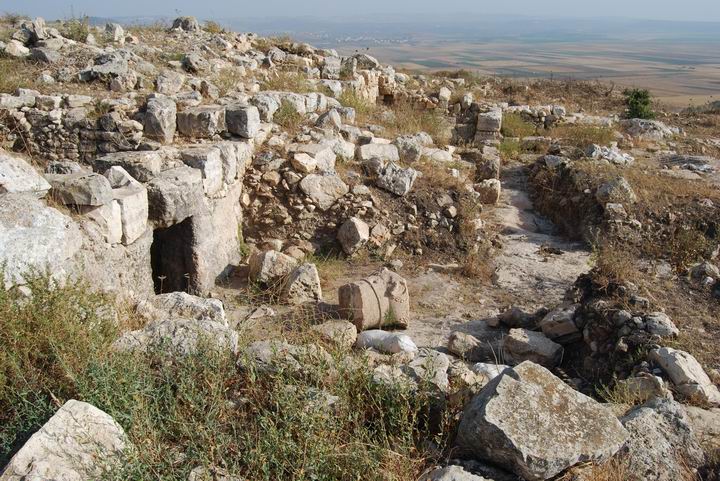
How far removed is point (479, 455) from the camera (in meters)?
2.97

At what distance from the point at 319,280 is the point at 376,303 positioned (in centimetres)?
107

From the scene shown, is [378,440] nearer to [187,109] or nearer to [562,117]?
[187,109]

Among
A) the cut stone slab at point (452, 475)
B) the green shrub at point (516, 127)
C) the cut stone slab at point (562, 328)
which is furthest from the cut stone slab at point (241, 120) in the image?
the green shrub at point (516, 127)

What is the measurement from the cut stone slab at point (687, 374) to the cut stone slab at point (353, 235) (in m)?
3.81

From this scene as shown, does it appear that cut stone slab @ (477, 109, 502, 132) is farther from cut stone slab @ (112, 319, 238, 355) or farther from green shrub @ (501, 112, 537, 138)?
cut stone slab @ (112, 319, 238, 355)

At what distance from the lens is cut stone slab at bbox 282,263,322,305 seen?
6172 mm

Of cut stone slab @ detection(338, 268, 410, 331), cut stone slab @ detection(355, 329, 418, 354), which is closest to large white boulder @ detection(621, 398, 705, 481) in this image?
cut stone slab @ detection(355, 329, 418, 354)

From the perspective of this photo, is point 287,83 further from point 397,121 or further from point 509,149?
point 509,149

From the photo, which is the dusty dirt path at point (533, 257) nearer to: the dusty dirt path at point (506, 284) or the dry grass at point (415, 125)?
the dusty dirt path at point (506, 284)

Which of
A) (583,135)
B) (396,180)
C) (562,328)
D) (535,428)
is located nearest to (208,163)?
(396,180)

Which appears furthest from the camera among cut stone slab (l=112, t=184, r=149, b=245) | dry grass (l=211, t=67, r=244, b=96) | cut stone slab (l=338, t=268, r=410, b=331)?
dry grass (l=211, t=67, r=244, b=96)

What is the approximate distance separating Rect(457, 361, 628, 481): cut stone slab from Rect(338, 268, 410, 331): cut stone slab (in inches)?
106

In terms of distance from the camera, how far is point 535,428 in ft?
9.47

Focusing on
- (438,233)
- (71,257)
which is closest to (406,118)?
(438,233)
